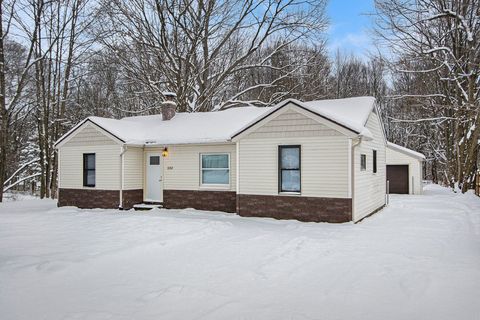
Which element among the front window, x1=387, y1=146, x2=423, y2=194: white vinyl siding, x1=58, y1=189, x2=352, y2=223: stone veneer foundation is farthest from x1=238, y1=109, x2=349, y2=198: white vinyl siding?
x1=387, y1=146, x2=423, y2=194: white vinyl siding

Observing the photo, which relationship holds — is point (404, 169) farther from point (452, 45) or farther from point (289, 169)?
point (289, 169)

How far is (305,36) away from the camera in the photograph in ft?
75.9

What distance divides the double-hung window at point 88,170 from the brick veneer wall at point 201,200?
10.9 ft

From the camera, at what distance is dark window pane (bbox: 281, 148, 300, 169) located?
11281mm

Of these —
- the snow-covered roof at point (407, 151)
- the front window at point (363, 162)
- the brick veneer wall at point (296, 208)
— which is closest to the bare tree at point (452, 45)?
the snow-covered roof at point (407, 151)

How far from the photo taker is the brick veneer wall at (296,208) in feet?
34.7

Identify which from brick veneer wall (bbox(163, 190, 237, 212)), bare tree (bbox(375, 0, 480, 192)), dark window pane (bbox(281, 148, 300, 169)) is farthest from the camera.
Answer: bare tree (bbox(375, 0, 480, 192))

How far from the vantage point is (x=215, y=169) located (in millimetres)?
13312

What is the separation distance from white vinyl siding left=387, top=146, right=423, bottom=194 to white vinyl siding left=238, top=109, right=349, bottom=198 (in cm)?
1414

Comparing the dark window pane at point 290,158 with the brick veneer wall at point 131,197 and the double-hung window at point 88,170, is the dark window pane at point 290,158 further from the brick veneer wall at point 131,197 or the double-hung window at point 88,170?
the double-hung window at point 88,170

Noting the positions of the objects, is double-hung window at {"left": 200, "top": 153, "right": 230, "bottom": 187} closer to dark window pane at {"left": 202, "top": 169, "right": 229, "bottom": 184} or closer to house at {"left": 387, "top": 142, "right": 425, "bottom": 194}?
dark window pane at {"left": 202, "top": 169, "right": 229, "bottom": 184}

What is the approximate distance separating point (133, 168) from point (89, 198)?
93.0 inches

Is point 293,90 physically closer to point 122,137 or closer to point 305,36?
point 305,36

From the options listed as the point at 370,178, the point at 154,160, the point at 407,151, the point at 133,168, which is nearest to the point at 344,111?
the point at 370,178
